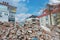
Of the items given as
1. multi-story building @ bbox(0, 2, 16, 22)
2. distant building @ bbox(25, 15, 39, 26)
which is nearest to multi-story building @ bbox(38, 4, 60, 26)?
distant building @ bbox(25, 15, 39, 26)

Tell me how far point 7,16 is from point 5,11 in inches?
2.6

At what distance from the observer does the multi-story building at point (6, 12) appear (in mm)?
1370

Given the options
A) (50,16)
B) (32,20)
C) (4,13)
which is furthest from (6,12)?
(50,16)

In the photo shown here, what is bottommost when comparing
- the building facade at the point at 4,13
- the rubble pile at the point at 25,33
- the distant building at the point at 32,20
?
the rubble pile at the point at 25,33

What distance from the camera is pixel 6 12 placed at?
54.2 inches

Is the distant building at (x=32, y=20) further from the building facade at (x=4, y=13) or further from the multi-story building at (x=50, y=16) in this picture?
the building facade at (x=4, y=13)

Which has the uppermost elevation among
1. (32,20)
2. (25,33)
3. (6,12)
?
(6,12)

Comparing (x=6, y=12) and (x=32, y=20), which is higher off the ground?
(x=6, y=12)

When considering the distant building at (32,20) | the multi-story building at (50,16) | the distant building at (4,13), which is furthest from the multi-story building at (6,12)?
the multi-story building at (50,16)

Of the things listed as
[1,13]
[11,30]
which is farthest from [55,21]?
[1,13]

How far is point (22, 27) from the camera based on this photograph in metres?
1.37

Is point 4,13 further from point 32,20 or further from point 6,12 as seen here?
point 32,20

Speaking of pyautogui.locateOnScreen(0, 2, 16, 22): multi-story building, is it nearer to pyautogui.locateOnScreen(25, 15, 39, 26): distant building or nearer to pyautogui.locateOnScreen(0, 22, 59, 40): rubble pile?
pyautogui.locateOnScreen(0, 22, 59, 40): rubble pile

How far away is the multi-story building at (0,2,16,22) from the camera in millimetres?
1370
